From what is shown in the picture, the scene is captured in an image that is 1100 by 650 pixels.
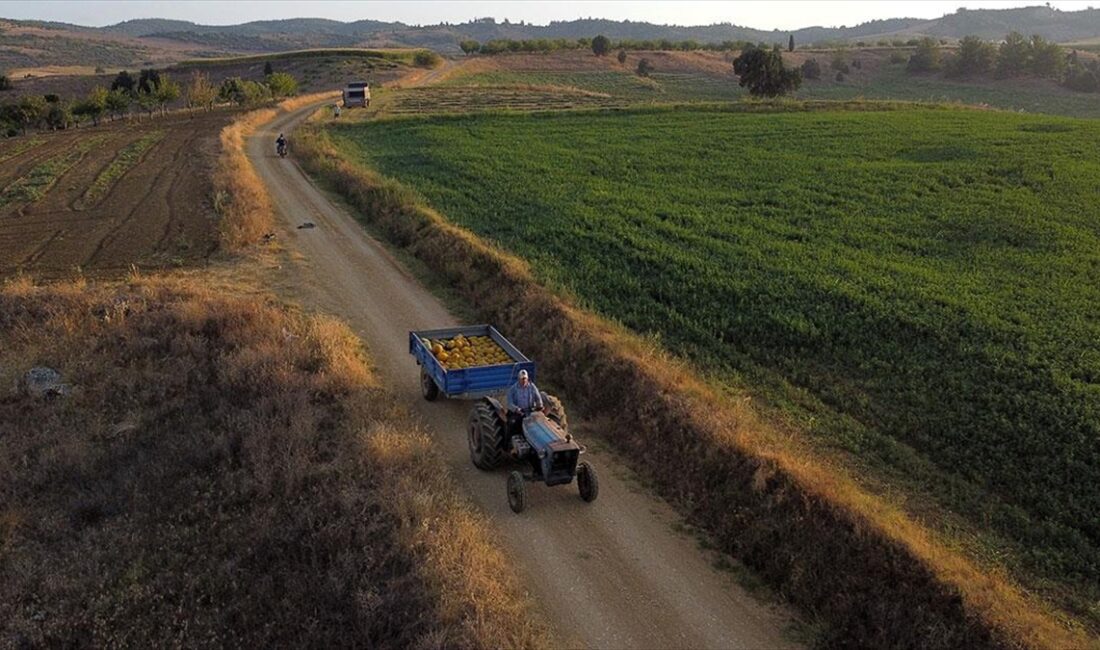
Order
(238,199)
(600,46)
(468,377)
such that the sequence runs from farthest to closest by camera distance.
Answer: (600,46) < (238,199) < (468,377)

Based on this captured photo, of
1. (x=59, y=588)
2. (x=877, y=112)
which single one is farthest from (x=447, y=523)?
(x=877, y=112)

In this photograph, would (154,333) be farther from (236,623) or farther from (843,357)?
(843,357)

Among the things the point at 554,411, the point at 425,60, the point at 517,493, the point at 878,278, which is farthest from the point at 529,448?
the point at 425,60

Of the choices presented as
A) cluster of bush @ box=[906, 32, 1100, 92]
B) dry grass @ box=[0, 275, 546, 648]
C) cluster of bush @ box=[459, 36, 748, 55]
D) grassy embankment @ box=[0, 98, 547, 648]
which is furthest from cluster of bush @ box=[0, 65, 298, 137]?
cluster of bush @ box=[906, 32, 1100, 92]

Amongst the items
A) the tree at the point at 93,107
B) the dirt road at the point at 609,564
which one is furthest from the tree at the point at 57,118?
the dirt road at the point at 609,564

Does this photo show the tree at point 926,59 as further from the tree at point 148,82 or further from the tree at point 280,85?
the tree at point 148,82

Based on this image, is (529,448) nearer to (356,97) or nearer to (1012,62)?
(356,97)
